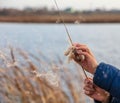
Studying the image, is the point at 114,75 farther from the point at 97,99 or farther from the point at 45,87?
the point at 45,87

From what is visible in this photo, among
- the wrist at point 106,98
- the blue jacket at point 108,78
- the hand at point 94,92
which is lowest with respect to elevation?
the wrist at point 106,98

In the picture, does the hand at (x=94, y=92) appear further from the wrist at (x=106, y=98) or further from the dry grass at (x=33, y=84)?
the dry grass at (x=33, y=84)

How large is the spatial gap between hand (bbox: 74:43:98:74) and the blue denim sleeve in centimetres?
5

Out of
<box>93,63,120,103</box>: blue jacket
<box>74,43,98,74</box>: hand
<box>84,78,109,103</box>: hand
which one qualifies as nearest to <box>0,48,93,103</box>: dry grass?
<box>84,78,109,103</box>: hand

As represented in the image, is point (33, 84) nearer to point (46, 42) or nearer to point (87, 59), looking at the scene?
point (87, 59)

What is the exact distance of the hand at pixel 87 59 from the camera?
187 cm

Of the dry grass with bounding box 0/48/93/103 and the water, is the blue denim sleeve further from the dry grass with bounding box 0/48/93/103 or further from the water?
the water

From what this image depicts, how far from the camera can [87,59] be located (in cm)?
189

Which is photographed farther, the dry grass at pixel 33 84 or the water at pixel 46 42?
the water at pixel 46 42

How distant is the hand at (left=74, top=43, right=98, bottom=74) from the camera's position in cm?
187

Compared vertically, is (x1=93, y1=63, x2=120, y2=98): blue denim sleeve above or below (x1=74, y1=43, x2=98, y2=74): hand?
below

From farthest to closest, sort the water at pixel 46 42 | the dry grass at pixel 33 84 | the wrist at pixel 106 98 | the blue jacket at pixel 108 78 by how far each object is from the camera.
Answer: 1. the water at pixel 46 42
2. the dry grass at pixel 33 84
3. the wrist at pixel 106 98
4. the blue jacket at pixel 108 78

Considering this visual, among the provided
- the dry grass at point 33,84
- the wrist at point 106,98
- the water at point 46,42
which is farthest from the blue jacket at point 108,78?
the water at point 46,42

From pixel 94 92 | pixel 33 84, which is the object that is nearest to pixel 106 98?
pixel 94 92
